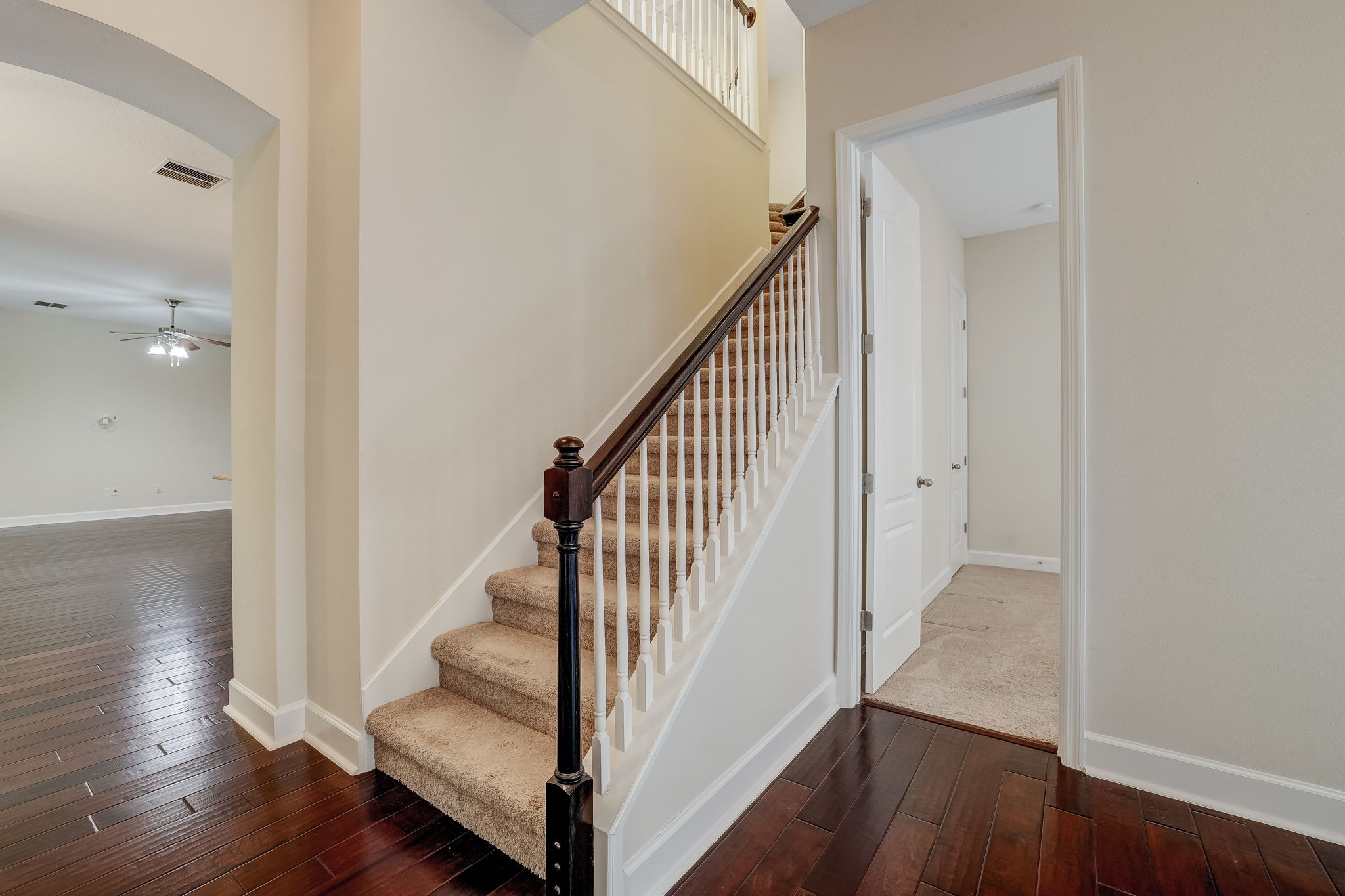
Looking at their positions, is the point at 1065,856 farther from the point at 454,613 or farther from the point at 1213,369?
the point at 454,613

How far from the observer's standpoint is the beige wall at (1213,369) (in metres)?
1.65

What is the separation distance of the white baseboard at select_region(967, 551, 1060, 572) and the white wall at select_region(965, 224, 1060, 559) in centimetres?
4

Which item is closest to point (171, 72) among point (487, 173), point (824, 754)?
point (487, 173)

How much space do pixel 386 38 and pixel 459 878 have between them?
8.90 ft

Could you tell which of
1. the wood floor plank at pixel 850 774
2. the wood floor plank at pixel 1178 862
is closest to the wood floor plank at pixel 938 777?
the wood floor plank at pixel 850 774

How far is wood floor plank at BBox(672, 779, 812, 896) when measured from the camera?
1.51 metres

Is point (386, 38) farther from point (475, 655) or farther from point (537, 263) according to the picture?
point (475, 655)

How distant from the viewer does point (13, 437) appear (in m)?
7.43

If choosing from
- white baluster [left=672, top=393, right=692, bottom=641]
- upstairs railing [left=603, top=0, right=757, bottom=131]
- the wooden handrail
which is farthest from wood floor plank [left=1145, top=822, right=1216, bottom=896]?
upstairs railing [left=603, top=0, right=757, bottom=131]

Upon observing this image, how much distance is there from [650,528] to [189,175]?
3976 mm

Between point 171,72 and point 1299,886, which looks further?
point 171,72

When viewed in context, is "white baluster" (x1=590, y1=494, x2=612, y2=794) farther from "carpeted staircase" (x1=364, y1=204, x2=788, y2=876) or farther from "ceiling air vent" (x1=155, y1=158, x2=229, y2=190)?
"ceiling air vent" (x1=155, y1=158, x2=229, y2=190)

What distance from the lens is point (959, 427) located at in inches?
199

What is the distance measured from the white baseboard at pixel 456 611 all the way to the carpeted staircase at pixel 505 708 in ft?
0.11
